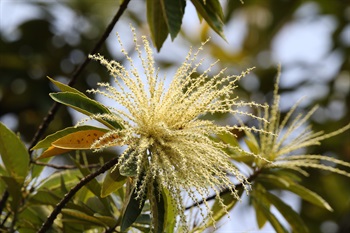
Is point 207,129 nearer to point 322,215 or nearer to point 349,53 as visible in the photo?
point 322,215

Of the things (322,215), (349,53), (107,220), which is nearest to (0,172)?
(107,220)

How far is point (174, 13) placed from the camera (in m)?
2.75

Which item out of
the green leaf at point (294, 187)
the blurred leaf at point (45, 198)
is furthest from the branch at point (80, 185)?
the green leaf at point (294, 187)

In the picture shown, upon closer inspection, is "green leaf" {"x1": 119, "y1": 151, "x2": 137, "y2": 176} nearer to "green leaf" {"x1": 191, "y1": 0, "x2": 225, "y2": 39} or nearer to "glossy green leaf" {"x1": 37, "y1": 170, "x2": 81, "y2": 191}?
"green leaf" {"x1": 191, "y1": 0, "x2": 225, "y2": 39}

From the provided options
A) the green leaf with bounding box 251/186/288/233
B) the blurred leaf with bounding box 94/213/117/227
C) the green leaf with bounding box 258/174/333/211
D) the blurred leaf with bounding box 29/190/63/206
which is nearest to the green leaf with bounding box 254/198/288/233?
the green leaf with bounding box 251/186/288/233

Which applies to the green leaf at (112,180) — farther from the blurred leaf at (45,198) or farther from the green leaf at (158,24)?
the green leaf at (158,24)

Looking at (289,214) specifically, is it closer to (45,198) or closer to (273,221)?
(273,221)

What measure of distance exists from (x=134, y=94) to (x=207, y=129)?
23 cm

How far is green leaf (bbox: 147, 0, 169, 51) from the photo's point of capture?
2.84 m

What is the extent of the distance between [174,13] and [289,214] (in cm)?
89

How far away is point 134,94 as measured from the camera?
2350 mm

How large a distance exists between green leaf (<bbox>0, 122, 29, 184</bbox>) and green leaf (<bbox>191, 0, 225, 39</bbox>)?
29.2 inches

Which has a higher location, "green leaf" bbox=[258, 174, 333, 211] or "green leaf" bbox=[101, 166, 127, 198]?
"green leaf" bbox=[101, 166, 127, 198]

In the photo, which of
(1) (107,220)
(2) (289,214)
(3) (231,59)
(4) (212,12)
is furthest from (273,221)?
(3) (231,59)
